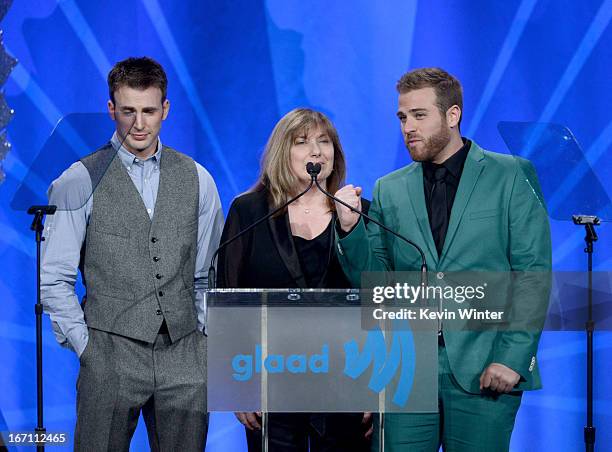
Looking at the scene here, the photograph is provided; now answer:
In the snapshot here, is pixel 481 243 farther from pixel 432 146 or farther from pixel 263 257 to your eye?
pixel 263 257

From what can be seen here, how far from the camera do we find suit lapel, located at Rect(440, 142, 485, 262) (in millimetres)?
3305

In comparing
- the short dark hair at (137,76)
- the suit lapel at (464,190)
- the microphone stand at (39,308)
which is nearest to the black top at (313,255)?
the suit lapel at (464,190)

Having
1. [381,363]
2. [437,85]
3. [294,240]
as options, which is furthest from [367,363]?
[437,85]

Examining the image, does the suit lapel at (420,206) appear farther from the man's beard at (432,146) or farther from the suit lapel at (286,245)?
the suit lapel at (286,245)

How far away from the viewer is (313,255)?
3488 millimetres

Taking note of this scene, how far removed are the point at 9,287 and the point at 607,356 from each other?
2855mm

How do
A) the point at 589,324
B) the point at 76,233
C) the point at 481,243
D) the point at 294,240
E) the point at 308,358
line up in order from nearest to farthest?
the point at 308,358, the point at 481,243, the point at 76,233, the point at 294,240, the point at 589,324

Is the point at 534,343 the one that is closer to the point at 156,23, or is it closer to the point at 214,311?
the point at 214,311

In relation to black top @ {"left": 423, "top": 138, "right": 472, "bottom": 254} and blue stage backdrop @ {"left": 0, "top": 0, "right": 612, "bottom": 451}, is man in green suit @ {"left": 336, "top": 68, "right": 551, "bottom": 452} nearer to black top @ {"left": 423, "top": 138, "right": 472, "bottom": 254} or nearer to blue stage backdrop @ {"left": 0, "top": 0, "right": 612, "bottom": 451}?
black top @ {"left": 423, "top": 138, "right": 472, "bottom": 254}

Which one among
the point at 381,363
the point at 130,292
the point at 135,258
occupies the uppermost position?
the point at 135,258

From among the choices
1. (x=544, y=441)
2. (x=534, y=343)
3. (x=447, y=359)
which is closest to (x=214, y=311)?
(x=447, y=359)

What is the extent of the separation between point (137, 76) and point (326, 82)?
124 centimetres

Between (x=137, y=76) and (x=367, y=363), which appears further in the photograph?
(x=137, y=76)

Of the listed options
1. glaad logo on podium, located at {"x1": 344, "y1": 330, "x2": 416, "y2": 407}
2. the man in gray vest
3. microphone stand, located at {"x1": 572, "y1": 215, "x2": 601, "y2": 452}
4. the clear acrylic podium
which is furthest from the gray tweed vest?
microphone stand, located at {"x1": 572, "y1": 215, "x2": 601, "y2": 452}
